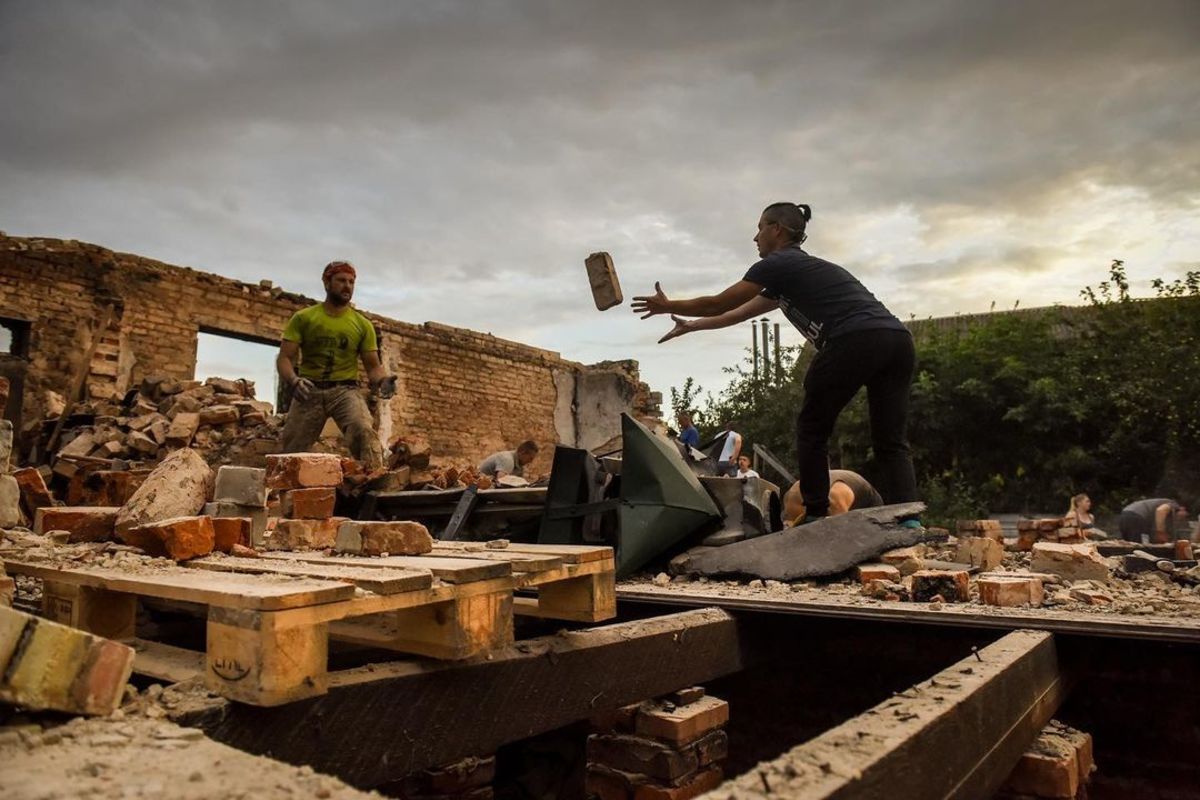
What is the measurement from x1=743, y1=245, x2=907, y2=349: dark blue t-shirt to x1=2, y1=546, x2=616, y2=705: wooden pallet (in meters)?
2.36

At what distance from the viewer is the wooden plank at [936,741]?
3.32 ft

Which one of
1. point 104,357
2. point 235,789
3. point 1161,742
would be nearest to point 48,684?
point 235,789

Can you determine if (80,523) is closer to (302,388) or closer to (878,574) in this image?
(878,574)

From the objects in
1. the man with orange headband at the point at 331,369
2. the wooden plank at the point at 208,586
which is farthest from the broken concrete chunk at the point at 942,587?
the man with orange headband at the point at 331,369

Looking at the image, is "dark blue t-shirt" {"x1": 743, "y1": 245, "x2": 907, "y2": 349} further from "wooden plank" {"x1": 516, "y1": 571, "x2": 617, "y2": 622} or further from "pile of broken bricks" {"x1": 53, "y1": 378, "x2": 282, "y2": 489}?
"pile of broken bricks" {"x1": 53, "y1": 378, "x2": 282, "y2": 489}

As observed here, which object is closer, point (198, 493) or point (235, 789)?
point (235, 789)

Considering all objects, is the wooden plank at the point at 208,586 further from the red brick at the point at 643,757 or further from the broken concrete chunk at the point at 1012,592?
the broken concrete chunk at the point at 1012,592

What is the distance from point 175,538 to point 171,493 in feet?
1.87

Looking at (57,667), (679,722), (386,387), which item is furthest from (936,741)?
(386,387)

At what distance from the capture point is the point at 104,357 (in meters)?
9.19

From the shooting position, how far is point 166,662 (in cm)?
153

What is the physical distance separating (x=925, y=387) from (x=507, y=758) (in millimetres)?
15064

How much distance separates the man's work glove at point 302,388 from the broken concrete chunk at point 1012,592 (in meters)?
4.25

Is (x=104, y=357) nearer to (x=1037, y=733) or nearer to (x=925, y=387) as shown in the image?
(x=1037, y=733)
